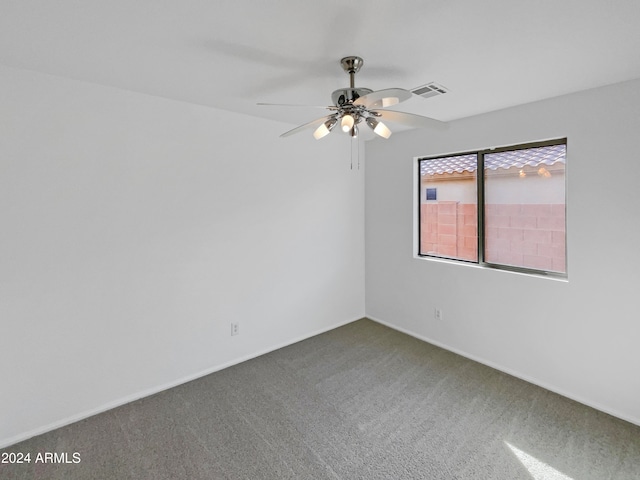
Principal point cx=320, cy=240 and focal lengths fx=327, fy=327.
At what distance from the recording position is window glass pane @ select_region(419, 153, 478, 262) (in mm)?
3406

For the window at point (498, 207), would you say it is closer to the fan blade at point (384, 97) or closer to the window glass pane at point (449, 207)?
the window glass pane at point (449, 207)

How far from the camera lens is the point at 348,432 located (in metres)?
2.25

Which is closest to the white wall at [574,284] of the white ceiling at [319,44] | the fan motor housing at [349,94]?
the white ceiling at [319,44]

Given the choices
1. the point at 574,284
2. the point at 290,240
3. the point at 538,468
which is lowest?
the point at 538,468

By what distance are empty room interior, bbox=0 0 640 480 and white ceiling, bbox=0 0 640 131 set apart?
2cm

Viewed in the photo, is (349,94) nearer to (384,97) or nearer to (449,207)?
(384,97)

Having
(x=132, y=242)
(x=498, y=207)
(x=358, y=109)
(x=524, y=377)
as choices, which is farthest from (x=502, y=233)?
(x=132, y=242)

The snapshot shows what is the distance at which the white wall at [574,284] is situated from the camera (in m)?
2.33

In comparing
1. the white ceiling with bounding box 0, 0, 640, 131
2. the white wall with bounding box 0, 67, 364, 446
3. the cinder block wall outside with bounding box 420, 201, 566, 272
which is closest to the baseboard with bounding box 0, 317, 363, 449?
the white wall with bounding box 0, 67, 364, 446

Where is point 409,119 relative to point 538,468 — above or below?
above

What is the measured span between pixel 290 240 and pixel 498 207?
2125mm

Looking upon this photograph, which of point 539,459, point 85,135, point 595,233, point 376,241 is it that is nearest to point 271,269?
point 376,241

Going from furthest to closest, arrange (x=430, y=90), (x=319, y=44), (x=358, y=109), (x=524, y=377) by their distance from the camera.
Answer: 1. (x=524, y=377)
2. (x=430, y=90)
3. (x=358, y=109)
4. (x=319, y=44)

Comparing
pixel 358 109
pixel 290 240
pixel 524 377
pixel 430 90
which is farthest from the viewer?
pixel 290 240
